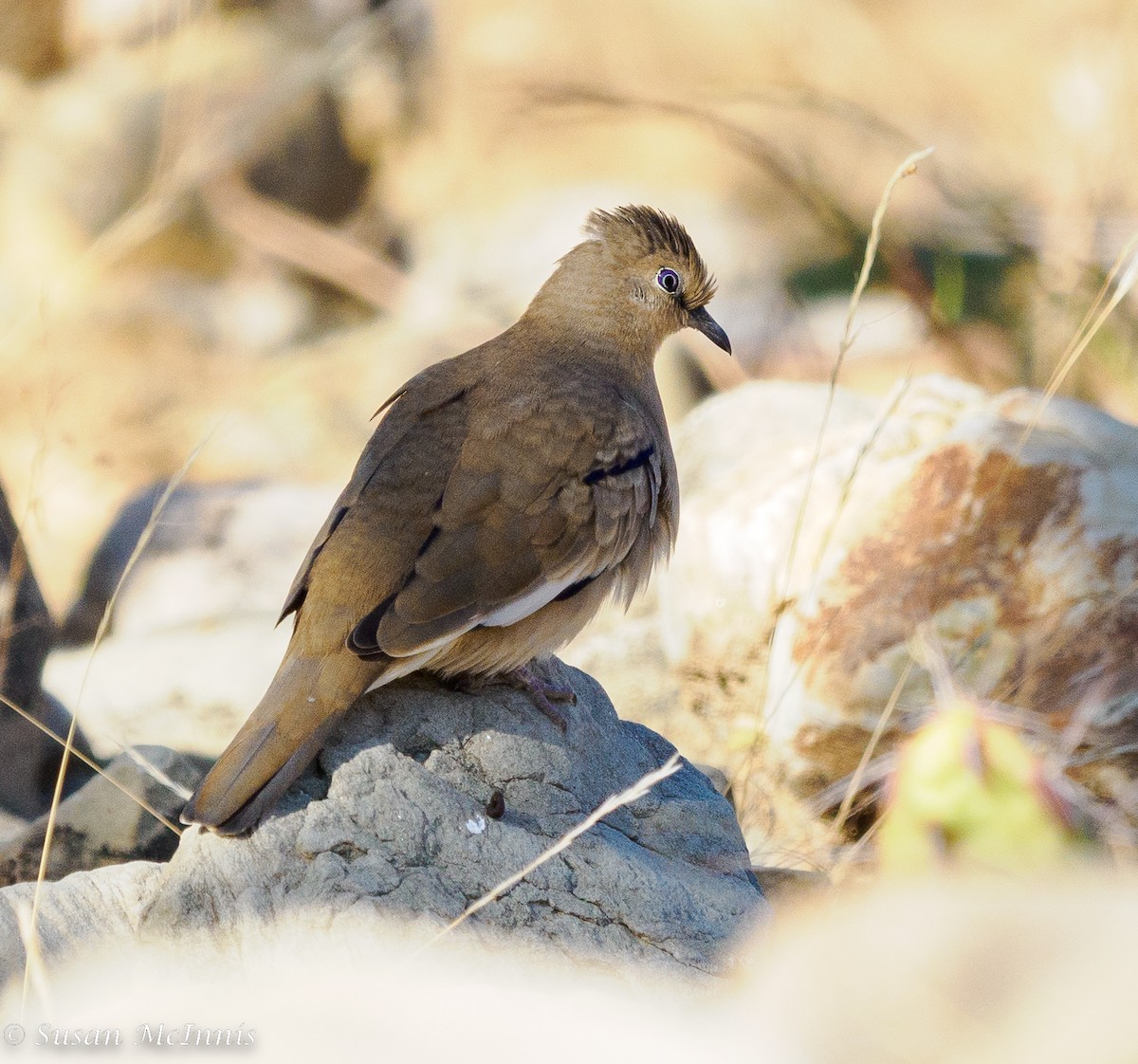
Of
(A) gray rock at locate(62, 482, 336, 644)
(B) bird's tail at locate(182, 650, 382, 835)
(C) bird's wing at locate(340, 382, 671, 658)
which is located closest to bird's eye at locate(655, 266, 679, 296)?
(C) bird's wing at locate(340, 382, 671, 658)

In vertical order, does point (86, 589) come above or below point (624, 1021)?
above

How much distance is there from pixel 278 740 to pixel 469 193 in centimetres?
1049

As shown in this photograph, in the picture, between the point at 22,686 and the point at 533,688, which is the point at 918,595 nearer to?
the point at 533,688

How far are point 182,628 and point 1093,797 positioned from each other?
382 centimetres

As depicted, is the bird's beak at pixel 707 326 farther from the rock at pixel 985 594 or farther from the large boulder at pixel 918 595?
the rock at pixel 985 594

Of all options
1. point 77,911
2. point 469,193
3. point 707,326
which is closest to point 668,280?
point 707,326

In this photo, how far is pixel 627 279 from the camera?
4.41 m

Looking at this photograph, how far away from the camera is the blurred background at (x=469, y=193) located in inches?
336

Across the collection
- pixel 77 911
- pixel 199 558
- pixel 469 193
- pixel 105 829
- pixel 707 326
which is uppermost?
pixel 469 193

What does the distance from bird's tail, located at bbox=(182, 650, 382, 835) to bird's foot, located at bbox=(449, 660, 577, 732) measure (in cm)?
41

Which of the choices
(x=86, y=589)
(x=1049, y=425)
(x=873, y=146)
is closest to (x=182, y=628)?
(x=86, y=589)

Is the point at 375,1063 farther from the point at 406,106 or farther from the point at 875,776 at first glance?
the point at 406,106

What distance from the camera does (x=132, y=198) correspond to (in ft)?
35.0

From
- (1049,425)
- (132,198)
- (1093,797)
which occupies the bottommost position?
(1093,797)
